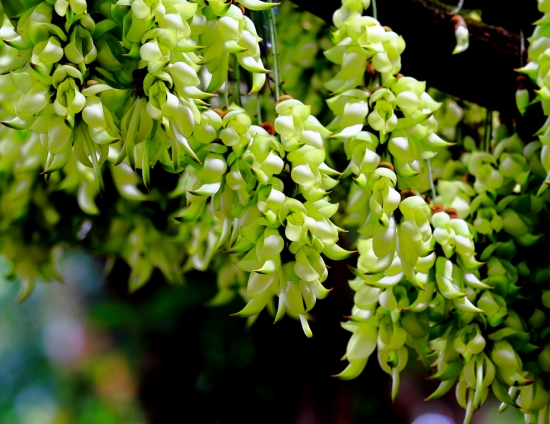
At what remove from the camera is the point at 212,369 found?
4.74 ft

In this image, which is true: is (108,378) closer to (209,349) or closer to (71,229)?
(209,349)

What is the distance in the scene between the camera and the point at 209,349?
146 cm

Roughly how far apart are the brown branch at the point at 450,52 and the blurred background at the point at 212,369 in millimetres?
601

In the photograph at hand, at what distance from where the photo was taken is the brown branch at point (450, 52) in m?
0.69

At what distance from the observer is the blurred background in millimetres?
1404

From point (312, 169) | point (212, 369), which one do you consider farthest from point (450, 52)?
point (212, 369)

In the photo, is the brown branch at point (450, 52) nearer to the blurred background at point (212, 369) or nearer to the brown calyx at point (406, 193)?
the brown calyx at point (406, 193)

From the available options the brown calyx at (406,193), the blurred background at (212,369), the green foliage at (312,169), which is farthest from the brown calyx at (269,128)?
the blurred background at (212,369)

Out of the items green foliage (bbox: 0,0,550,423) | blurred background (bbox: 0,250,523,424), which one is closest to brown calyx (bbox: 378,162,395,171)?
green foliage (bbox: 0,0,550,423)

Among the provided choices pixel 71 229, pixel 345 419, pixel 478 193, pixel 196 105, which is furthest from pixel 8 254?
pixel 345 419

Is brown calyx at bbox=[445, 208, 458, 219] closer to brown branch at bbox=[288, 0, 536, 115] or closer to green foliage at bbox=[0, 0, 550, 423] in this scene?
green foliage at bbox=[0, 0, 550, 423]

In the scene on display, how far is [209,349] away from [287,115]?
1.04 m

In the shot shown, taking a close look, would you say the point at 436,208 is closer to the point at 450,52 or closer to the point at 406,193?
the point at 406,193

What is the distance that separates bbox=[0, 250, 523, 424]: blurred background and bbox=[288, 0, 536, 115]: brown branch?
1.97ft
